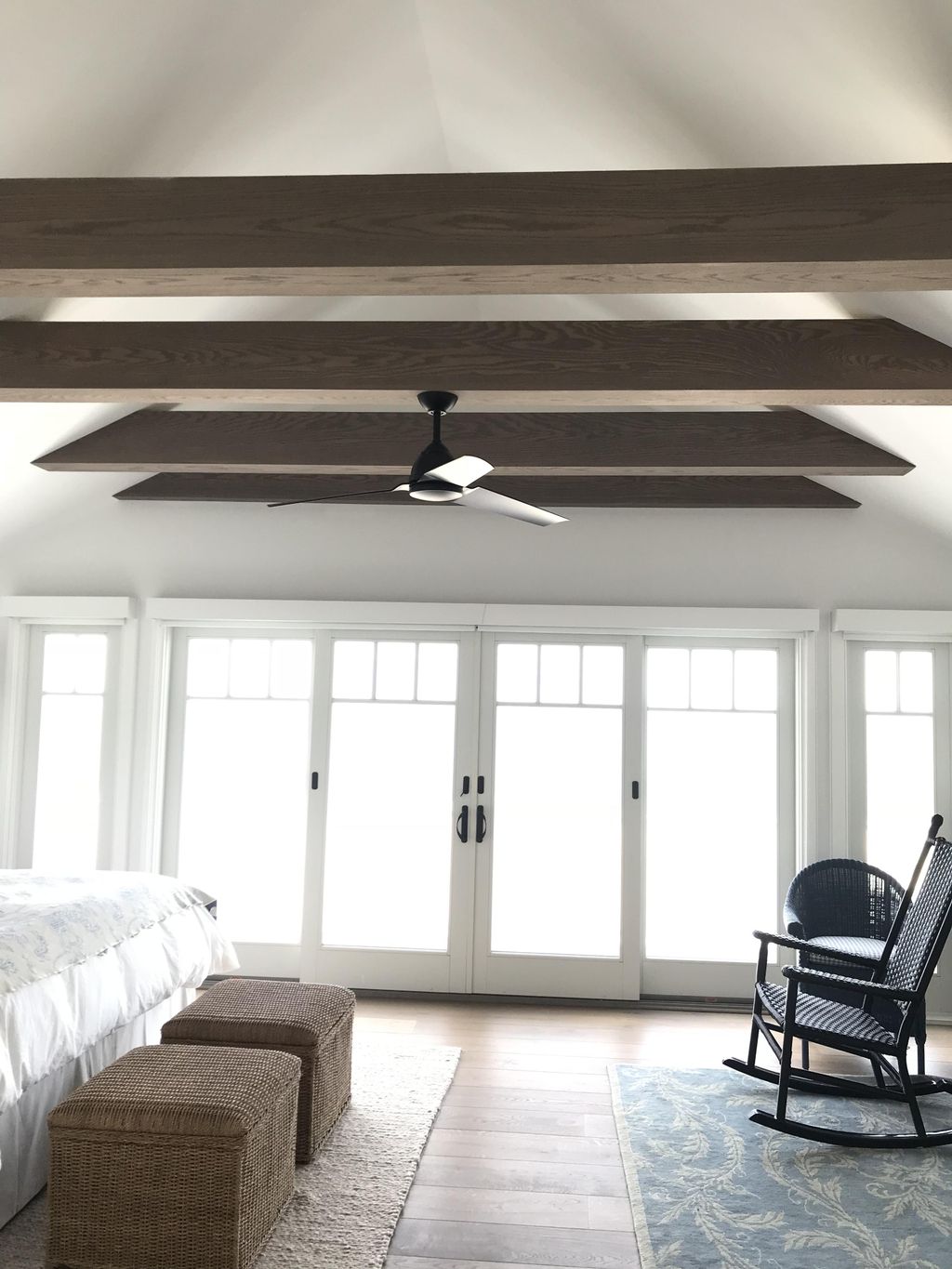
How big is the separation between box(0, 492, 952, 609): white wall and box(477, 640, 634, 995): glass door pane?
0.42 m

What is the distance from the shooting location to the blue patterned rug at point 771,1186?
2809 millimetres

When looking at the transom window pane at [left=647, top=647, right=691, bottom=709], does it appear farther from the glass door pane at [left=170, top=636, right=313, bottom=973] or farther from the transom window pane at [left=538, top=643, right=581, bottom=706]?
the glass door pane at [left=170, top=636, right=313, bottom=973]

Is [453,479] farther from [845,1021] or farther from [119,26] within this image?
[845,1021]

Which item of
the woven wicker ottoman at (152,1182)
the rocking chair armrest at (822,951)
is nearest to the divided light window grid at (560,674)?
the rocking chair armrest at (822,951)

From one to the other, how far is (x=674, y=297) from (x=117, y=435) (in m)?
2.51

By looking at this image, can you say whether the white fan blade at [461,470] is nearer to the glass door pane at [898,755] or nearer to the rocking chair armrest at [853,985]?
the rocking chair armrest at [853,985]

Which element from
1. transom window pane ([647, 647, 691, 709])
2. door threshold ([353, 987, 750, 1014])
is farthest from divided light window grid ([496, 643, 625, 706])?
door threshold ([353, 987, 750, 1014])

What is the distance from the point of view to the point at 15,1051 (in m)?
2.69

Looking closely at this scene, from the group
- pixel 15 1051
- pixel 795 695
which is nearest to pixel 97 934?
pixel 15 1051

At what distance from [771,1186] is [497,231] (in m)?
2.80

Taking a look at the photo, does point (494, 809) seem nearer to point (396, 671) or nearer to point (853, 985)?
point (396, 671)

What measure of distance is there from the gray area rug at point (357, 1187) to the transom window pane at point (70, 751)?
7.52 ft

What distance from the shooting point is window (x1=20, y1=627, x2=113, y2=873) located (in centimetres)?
571

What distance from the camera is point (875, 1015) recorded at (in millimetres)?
3920
